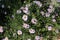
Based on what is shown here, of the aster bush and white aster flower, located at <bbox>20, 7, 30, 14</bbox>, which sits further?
white aster flower, located at <bbox>20, 7, 30, 14</bbox>

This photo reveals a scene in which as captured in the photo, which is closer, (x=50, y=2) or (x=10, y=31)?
(x=10, y=31)

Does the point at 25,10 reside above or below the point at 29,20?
above

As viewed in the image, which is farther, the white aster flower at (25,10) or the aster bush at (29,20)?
the white aster flower at (25,10)

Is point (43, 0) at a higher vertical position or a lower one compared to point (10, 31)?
higher

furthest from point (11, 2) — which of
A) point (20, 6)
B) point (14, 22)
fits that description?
point (14, 22)

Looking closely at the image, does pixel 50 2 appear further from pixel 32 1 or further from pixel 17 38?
pixel 17 38

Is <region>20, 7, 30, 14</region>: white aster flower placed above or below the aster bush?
above

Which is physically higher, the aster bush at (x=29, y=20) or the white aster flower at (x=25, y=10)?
the white aster flower at (x=25, y=10)
